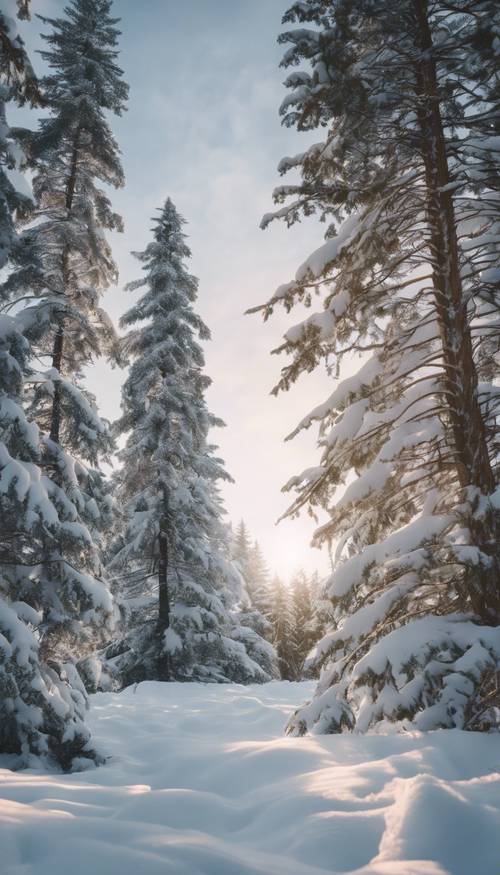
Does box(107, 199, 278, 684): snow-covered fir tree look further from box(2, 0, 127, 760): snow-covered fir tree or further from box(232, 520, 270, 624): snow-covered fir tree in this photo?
box(232, 520, 270, 624): snow-covered fir tree

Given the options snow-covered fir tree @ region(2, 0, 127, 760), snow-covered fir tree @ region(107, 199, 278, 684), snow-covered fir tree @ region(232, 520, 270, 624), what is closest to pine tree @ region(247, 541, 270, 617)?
snow-covered fir tree @ region(232, 520, 270, 624)

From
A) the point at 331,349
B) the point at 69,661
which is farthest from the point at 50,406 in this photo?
the point at 331,349

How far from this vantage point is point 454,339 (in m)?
5.02

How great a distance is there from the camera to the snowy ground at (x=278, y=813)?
212 centimetres

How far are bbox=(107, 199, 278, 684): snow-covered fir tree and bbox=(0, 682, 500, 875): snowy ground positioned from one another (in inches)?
380

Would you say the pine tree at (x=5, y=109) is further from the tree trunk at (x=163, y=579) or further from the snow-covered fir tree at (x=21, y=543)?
the tree trunk at (x=163, y=579)

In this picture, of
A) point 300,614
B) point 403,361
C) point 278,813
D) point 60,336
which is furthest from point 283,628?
point 278,813

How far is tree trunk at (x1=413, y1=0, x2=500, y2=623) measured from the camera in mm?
4277

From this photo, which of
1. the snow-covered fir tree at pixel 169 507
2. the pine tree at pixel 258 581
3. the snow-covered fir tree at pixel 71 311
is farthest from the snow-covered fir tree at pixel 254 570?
the snow-covered fir tree at pixel 71 311

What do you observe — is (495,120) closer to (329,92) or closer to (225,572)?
(329,92)

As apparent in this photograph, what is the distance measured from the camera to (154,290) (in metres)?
16.3

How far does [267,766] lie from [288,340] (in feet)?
14.4

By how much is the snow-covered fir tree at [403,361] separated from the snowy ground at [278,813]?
Result: 0.64 meters

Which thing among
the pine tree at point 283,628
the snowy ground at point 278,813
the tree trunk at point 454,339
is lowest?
the pine tree at point 283,628
